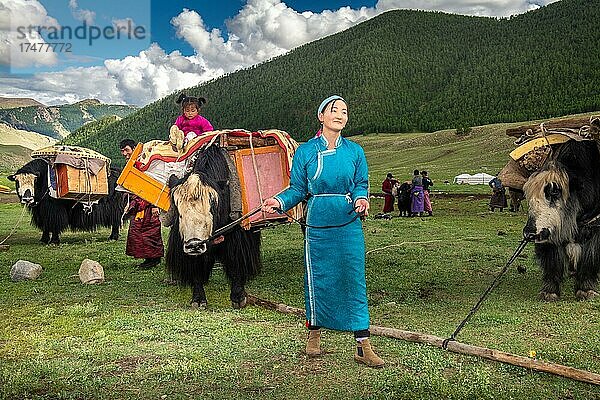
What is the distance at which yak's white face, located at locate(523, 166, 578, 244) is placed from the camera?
4910 millimetres

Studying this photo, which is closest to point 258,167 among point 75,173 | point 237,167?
point 237,167

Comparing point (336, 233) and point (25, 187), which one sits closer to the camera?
point (336, 233)

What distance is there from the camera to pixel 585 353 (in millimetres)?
3697

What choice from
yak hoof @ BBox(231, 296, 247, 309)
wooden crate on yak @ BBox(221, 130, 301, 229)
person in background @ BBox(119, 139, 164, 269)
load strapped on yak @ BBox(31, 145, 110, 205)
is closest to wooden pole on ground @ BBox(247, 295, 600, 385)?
yak hoof @ BBox(231, 296, 247, 309)

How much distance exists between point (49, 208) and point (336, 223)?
27.5 ft

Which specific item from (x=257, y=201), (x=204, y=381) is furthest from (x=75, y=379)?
(x=257, y=201)

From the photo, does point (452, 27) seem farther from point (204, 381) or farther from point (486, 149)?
point (204, 381)

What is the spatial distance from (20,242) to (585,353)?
10.1 meters

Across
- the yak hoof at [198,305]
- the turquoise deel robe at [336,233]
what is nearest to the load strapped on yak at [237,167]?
the yak hoof at [198,305]

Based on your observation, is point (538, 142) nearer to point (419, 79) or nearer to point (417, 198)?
point (417, 198)

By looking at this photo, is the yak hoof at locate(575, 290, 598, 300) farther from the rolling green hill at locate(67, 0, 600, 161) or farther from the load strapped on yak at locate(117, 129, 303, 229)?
the rolling green hill at locate(67, 0, 600, 161)

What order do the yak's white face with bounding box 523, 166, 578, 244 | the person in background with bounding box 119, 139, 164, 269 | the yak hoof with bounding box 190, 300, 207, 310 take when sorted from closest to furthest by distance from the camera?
the yak's white face with bounding box 523, 166, 578, 244 < the yak hoof with bounding box 190, 300, 207, 310 < the person in background with bounding box 119, 139, 164, 269

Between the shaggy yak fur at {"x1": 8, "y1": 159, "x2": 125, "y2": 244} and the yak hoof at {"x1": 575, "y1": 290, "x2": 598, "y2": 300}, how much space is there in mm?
7527

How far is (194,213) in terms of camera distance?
15.5ft
